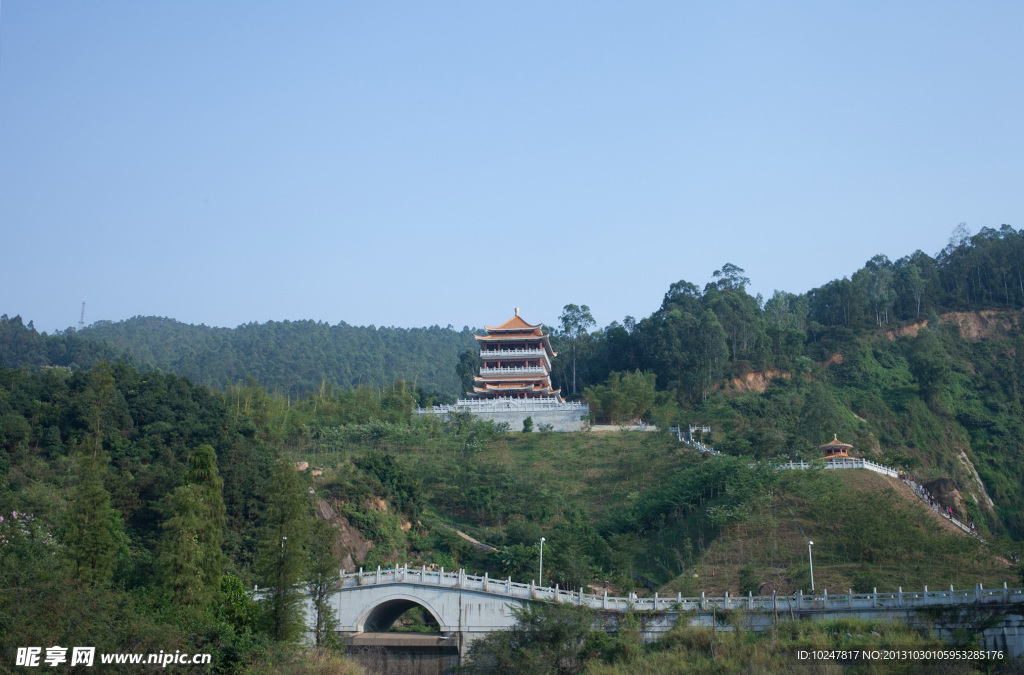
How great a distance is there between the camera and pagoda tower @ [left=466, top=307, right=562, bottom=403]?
56406 millimetres

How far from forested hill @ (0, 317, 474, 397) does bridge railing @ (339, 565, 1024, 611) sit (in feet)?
196

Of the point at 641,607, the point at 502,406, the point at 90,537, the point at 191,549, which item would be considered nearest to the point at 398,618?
the point at 641,607

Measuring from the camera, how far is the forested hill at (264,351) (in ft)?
297

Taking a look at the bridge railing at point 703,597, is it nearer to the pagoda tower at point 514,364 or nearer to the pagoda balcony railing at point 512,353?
the pagoda tower at point 514,364

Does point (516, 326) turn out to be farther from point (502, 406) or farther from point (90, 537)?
point (90, 537)

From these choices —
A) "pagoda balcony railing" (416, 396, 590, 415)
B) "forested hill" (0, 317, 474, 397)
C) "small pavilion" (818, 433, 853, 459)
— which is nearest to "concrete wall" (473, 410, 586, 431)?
"pagoda balcony railing" (416, 396, 590, 415)

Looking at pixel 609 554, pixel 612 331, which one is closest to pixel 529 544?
pixel 609 554

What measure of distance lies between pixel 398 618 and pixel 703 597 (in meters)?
11.8

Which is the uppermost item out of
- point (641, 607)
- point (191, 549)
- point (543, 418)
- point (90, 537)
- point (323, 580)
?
point (543, 418)

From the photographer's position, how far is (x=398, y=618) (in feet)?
109

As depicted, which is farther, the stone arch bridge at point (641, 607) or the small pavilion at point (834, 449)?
the small pavilion at point (834, 449)

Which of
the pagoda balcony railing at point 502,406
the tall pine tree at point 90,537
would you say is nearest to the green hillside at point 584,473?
the tall pine tree at point 90,537

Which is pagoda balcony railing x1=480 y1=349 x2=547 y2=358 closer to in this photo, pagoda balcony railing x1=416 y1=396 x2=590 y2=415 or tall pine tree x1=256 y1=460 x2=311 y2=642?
pagoda balcony railing x1=416 y1=396 x2=590 y2=415

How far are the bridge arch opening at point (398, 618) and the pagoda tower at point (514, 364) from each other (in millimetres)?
23426
